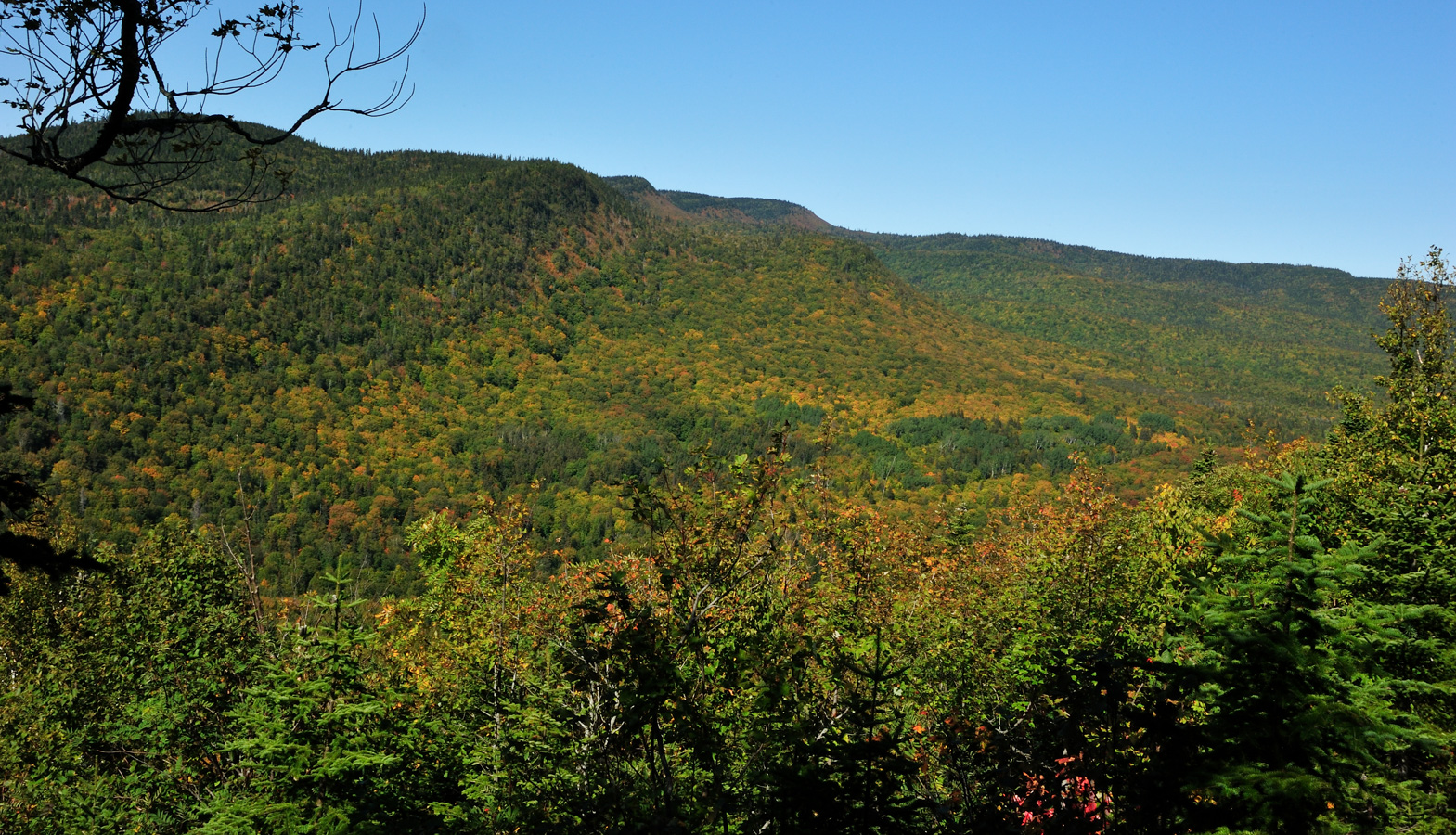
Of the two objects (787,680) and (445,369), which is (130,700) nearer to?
(787,680)

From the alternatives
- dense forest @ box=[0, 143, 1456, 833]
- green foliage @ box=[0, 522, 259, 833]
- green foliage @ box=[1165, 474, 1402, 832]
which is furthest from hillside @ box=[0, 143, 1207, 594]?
green foliage @ box=[1165, 474, 1402, 832]

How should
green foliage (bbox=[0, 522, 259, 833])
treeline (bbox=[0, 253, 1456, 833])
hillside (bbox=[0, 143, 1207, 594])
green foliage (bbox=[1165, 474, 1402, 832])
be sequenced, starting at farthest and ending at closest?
1. hillside (bbox=[0, 143, 1207, 594])
2. green foliage (bbox=[0, 522, 259, 833])
3. treeline (bbox=[0, 253, 1456, 833])
4. green foliage (bbox=[1165, 474, 1402, 832])

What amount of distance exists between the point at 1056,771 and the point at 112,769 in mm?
12393

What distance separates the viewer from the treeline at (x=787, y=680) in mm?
4422

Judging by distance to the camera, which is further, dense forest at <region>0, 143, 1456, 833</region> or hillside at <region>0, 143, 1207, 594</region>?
hillside at <region>0, 143, 1207, 594</region>

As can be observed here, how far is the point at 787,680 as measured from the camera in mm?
6633

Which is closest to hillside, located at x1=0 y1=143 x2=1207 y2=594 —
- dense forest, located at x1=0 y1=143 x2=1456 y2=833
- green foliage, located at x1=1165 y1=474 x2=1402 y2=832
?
dense forest, located at x1=0 y1=143 x2=1456 y2=833

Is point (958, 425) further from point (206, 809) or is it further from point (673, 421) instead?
point (206, 809)

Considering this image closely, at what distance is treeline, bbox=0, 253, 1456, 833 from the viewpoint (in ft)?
14.5

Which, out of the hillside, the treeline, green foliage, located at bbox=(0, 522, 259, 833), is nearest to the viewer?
the treeline

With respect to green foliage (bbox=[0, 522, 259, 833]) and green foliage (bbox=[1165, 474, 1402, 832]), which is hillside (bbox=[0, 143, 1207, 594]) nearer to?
green foliage (bbox=[0, 522, 259, 833])

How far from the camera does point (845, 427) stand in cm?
12312

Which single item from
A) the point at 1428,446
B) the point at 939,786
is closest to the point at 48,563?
the point at 939,786

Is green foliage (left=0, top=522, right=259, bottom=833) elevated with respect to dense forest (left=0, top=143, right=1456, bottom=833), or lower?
lower
